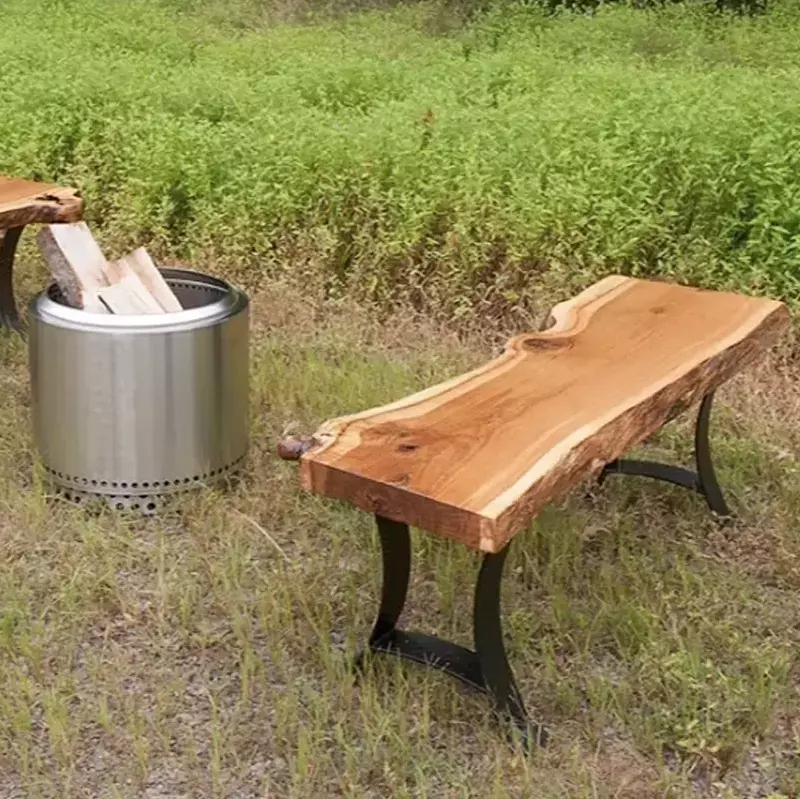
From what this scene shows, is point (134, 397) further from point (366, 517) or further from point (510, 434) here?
point (510, 434)

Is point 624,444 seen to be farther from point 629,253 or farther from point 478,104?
point 478,104

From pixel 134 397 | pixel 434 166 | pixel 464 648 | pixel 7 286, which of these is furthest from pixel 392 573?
pixel 434 166

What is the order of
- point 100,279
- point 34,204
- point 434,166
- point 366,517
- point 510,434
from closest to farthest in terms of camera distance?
point 510,434 < point 366,517 < point 100,279 < point 34,204 < point 434,166

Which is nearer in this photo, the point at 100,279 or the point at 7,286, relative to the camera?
the point at 100,279

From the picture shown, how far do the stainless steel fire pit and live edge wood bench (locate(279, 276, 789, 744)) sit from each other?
90 centimetres

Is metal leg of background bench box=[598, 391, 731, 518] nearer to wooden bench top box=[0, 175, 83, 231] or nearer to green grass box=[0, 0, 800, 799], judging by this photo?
green grass box=[0, 0, 800, 799]

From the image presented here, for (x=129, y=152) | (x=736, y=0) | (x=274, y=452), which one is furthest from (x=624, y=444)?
(x=736, y=0)

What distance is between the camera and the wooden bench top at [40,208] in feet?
13.6

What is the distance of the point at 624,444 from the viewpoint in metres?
2.66

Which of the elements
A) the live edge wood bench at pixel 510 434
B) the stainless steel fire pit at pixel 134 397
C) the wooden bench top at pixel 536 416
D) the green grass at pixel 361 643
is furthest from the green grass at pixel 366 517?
the wooden bench top at pixel 536 416

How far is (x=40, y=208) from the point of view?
4.18 meters

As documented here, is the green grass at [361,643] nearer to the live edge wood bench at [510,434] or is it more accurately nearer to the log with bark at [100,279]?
the live edge wood bench at [510,434]

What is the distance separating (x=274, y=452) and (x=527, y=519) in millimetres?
1724

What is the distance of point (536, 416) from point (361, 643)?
715 mm
